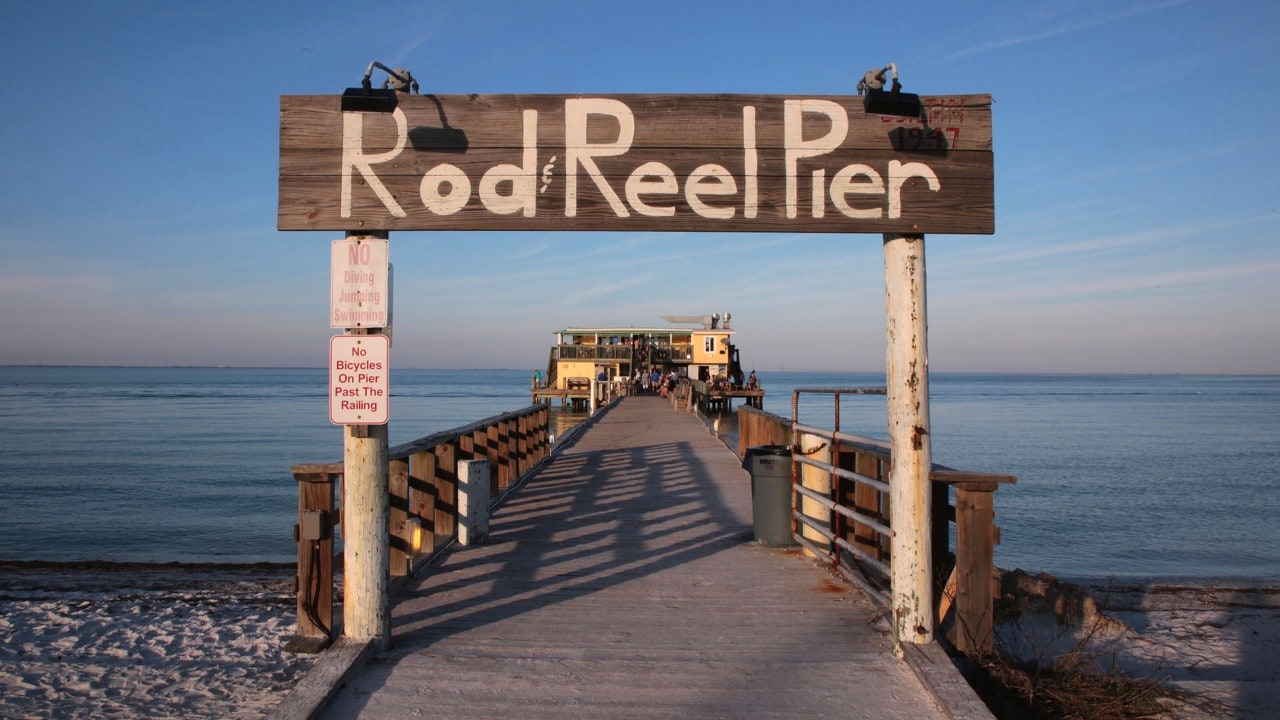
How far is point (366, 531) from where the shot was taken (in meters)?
4.29

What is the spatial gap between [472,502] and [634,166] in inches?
138

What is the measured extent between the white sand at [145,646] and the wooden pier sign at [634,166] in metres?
2.47

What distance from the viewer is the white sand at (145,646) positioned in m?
4.23

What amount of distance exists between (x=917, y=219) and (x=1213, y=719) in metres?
3.49

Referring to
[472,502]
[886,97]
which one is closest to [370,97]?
[886,97]

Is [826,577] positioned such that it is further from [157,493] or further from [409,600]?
[157,493]

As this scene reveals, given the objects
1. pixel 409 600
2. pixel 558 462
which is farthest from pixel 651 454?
pixel 409 600

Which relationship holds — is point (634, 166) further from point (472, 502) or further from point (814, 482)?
point (472, 502)

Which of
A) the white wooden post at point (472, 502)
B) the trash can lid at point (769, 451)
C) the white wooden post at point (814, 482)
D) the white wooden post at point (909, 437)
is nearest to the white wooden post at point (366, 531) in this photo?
the white wooden post at point (472, 502)

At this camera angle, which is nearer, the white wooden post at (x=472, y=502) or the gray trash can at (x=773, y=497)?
the white wooden post at (x=472, y=502)

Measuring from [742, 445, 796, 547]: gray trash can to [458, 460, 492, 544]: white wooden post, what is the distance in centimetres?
227

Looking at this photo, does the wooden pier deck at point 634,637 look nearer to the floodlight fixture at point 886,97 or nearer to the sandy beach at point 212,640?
the sandy beach at point 212,640

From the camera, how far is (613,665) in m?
4.11

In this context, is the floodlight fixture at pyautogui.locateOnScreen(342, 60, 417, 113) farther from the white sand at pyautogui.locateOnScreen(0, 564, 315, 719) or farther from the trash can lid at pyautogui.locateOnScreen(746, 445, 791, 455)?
the trash can lid at pyautogui.locateOnScreen(746, 445, 791, 455)
